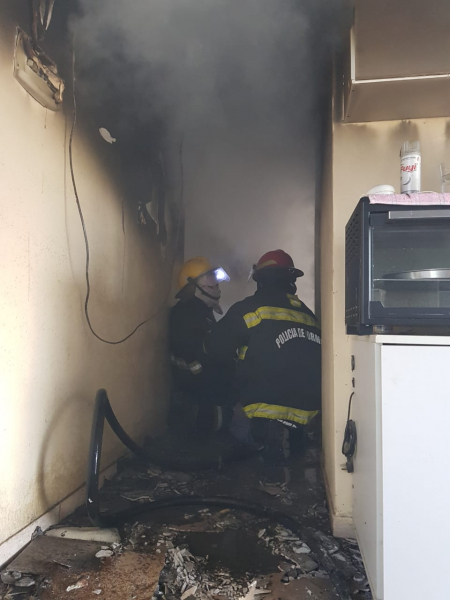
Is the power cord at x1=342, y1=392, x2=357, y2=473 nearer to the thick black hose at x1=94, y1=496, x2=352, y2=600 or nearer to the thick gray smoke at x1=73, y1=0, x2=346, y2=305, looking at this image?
the thick black hose at x1=94, y1=496, x2=352, y2=600

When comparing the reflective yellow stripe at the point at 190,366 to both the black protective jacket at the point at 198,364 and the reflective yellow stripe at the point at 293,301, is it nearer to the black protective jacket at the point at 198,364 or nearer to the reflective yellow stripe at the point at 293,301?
the black protective jacket at the point at 198,364

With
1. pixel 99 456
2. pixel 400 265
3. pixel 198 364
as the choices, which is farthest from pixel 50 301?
pixel 198 364

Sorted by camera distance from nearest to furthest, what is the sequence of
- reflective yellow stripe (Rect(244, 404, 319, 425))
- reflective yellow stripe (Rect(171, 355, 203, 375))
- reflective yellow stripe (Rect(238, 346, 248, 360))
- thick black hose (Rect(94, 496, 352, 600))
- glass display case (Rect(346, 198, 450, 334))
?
glass display case (Rect(346, 198, 450, 334)) < thick black hose (Rect(94, 496, 352, 600)) < reflective yellow stripe (Rect(244, 404, 319, 425)) < reflective yellow stripe (Rect(238, 346, 248, 360)) < reflective yellow stripe (Rect(171, 355, 203, 375))

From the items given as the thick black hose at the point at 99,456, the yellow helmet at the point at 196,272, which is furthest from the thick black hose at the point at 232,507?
the yellow helmet at the point at 196,272

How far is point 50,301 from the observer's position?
2123 mm

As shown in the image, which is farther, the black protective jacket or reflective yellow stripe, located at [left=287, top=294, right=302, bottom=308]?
the black protective jacket

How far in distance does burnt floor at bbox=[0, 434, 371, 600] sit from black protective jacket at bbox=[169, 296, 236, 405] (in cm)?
123

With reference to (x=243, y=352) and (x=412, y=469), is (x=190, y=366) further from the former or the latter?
(x=412, y=469)

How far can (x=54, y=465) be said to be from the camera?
A: 2105mm

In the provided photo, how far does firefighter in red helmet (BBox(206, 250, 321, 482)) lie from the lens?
9.96 ft

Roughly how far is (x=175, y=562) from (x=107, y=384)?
1274 millimetres

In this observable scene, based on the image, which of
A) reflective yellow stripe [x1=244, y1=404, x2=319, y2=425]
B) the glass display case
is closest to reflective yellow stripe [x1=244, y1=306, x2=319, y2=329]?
reflective yellow stripe [x1=244, y1=404, x2=319, y2=425]

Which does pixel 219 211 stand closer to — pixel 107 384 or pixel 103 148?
pixel 103 148

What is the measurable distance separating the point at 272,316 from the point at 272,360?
318 mm
